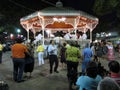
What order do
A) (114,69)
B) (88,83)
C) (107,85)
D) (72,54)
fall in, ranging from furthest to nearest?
1. (72,54)
2. (114,69)
3. (88,83)
4. (107,85)

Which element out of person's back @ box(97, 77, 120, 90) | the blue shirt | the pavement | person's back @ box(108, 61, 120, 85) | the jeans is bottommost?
the pavement

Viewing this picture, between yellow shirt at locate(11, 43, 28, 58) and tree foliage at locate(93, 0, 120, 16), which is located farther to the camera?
tree foliage at locate(93, 0, 120, 16)

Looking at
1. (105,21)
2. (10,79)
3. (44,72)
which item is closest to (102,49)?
(105,21)

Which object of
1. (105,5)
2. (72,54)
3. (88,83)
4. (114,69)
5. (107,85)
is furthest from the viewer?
(105,5)

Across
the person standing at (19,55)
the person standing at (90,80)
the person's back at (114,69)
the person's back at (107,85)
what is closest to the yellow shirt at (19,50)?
the person standing at (19,55)

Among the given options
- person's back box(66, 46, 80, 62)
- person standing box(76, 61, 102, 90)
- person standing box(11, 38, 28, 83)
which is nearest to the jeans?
person standing box(11, 38, 28, 83)

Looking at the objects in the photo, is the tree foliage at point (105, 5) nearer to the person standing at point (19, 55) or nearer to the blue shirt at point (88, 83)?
the person standing at point (19, 55)

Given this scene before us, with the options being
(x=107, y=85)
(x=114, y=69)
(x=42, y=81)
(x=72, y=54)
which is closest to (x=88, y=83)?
(x=114, y=69)

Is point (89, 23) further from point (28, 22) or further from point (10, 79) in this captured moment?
point (10, 79)

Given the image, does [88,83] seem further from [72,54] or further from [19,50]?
[19,50]

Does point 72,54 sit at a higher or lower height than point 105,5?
lower

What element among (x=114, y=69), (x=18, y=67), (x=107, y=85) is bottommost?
(x=18, y=67)

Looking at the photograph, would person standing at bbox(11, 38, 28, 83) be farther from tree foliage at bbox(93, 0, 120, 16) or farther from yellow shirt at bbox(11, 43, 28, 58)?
tree foliage at bbox(93, 0, 120, 16)

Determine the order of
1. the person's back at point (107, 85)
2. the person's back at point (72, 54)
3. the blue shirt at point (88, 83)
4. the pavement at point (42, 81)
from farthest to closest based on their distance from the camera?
the person's back at point (72, 54) < the pavement at point (42, 81) < the blue shirt at point (88, 83) < the person's back at point (107, 85)
